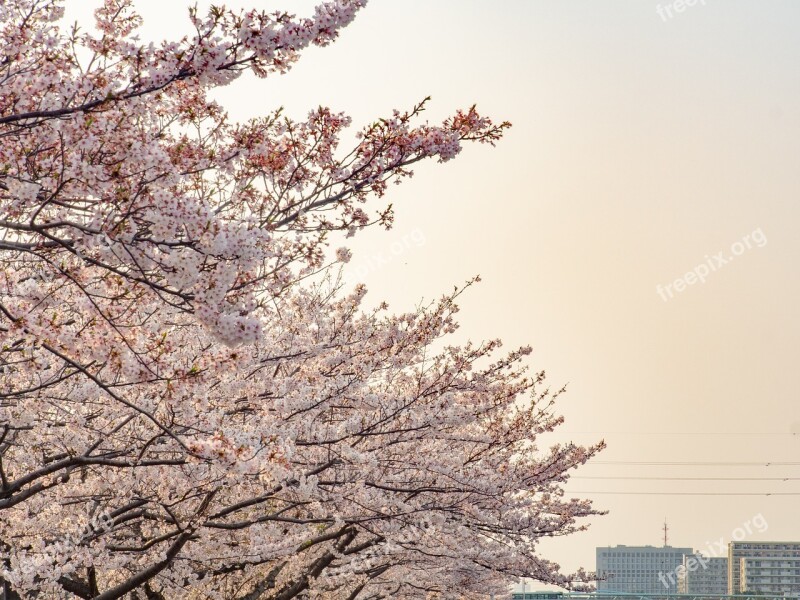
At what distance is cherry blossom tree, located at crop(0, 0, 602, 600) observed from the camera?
5262 mm

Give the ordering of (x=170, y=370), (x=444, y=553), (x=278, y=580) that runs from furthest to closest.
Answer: (x=278, y=580) → (x=444, y=553) → (x=170, y=370)

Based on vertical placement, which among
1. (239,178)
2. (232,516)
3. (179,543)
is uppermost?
(239,178)

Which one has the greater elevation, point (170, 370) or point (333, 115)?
point (333, 115)

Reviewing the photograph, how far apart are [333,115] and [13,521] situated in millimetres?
6865

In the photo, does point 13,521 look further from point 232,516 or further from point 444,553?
point 444,553

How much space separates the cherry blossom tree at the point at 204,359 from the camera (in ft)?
17.3

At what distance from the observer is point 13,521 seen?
37.8 feet

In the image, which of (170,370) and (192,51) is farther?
(170,370)

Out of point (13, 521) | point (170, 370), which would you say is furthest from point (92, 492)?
point (170, 370)

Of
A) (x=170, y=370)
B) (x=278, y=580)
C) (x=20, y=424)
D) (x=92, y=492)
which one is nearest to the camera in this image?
(x=170, y=370)

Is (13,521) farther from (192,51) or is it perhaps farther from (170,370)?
(192,51)

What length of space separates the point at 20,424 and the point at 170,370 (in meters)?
2.98

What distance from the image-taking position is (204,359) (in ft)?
21.6

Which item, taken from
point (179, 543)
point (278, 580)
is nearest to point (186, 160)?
point (179, 543)
